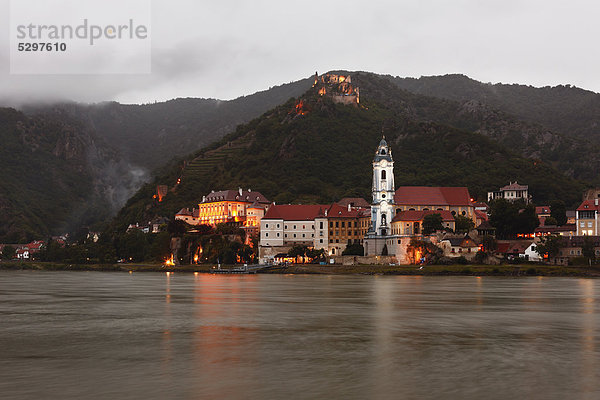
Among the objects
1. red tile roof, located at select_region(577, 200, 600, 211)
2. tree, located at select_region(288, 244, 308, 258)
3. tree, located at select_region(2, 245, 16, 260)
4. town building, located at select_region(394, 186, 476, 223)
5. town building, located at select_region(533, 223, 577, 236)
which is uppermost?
town building, located at select_region(394, 186, 476, 223)

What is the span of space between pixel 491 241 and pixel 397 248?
14905 mm

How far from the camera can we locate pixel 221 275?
111 meters

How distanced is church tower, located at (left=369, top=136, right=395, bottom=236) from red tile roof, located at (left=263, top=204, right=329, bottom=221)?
479 inches

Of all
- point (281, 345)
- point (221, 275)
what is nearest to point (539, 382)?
point (281, 345)

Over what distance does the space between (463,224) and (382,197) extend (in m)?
14.9

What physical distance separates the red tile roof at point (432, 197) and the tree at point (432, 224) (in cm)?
1417

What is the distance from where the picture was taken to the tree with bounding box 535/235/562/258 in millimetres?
97625

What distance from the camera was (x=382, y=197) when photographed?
118 meters

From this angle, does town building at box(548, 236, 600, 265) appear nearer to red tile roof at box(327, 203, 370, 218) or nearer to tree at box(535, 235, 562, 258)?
tree at box(535, 235, 562, 258)

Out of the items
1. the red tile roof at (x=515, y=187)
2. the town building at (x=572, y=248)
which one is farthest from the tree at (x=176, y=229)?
the red tile roof at (x=515, y=187)

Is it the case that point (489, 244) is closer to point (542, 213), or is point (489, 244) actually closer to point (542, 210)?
point (542, 213)

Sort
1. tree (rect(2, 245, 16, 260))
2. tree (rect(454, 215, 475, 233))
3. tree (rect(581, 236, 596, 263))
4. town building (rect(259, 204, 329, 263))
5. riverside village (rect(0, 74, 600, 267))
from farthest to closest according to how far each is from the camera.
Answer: tree (rect(2, 245, 16, 260)) → town building (rect(259, 204, 329, 263)) → tree (rect(454, 215, 475, 233)) → riverside village (rect(0, 74, 600, 267)) → tree (rect(581, 236, 596, 263))

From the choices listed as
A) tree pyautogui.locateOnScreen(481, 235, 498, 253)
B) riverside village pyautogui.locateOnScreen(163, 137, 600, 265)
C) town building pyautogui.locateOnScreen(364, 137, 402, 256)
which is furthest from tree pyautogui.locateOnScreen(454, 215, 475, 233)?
town building pyautogui.locateOnScreen(364, 137, 402, 256)

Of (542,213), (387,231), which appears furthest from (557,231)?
(387,231)
